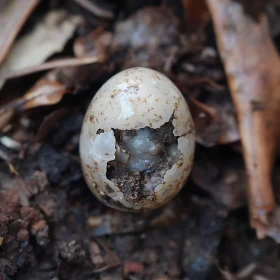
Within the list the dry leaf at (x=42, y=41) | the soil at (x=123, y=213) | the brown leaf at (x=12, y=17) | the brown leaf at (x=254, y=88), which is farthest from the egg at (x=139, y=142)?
the brown leaf at (x=12, y=17)

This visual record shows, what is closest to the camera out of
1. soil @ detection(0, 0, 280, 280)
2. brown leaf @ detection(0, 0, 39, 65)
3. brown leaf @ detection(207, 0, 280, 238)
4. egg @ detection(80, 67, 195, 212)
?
egg @ detection(80, 67, 195, 212)

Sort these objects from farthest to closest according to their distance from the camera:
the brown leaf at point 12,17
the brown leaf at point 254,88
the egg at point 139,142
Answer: the brown leaf at point 12,17, the brown leaf at point 254,88, the egg at point 139,142

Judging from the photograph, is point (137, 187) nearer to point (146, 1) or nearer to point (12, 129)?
point (12, 129)

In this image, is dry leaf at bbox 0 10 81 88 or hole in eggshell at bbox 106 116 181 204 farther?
dry leaf at bbox 0 10 81 88

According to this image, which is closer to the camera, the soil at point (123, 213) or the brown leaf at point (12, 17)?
the soil at point (123, 213)

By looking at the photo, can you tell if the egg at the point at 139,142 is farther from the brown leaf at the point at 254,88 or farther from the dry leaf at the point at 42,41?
the dry leaf at the point at 42,41

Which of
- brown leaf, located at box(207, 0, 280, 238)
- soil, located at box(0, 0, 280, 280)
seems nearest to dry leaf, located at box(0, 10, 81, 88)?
soil, located at box(0, 0, 280, 280)

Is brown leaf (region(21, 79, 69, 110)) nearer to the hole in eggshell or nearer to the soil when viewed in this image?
the soil

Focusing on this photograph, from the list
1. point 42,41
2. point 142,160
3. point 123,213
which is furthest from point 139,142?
point 42,41
